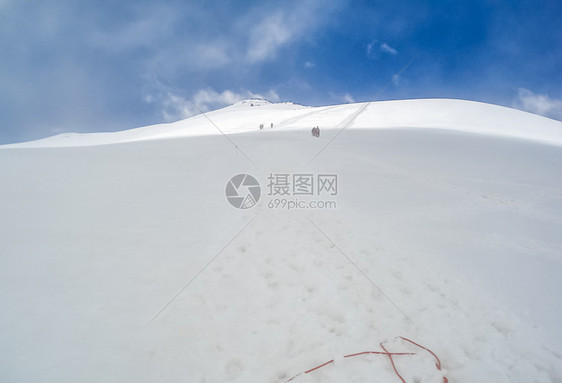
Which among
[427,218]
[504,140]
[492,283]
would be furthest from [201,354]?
[504,140]

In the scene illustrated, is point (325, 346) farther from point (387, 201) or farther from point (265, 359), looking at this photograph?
point (387, 201)

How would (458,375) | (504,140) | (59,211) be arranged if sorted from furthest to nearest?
(504,140) < (59,211) < (458,375)

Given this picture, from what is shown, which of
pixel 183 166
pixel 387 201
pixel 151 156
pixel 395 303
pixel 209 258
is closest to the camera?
pixel 395 303

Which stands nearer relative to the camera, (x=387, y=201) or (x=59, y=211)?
(x=59, y=211)

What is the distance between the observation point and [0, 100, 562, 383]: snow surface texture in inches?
118

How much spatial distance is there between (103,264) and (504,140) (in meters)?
21.9

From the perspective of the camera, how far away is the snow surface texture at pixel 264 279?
3002 millimetres

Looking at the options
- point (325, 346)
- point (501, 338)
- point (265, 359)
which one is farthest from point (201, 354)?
point (501, 338)

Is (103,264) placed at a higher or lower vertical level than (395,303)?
higher

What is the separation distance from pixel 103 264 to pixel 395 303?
5009mm

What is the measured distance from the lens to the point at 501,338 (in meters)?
3.28

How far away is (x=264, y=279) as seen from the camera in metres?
4.42

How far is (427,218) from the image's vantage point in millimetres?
6480

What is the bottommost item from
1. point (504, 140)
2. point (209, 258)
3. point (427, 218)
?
point (209, 258)
